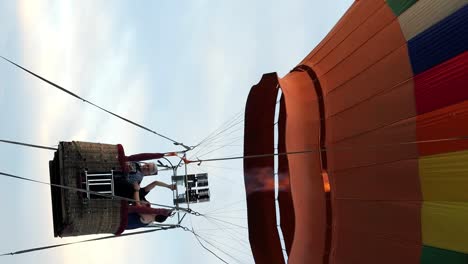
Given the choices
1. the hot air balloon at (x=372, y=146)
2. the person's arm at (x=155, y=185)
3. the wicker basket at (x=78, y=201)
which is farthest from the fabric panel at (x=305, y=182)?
the wicker basket at (x=78, y=201)

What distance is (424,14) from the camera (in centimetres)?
500

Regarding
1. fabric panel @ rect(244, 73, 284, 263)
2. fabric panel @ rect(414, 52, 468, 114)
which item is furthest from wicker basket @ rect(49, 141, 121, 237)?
fabric panel @ rect(414, 52, 468, 114)

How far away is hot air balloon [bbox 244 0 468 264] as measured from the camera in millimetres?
4664

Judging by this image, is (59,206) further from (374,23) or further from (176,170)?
(374,23)

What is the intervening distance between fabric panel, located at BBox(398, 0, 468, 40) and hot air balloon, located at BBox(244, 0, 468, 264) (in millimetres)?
10

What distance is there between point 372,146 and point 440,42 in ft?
3.35

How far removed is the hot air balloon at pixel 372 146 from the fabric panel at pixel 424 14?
0.03 feet

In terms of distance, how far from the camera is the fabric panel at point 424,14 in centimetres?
479

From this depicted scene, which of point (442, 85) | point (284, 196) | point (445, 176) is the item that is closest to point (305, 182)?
point (284, 196)

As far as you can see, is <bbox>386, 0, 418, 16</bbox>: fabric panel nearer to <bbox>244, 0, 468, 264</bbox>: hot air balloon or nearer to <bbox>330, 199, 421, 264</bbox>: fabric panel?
<bbox>244, 0, 468, 264</bbox>: hot air balloon

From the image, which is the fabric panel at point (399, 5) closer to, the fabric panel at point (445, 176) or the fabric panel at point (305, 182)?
the fabric panel at point (305, 182)

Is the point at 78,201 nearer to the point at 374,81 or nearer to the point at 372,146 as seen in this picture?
the point at 372,146

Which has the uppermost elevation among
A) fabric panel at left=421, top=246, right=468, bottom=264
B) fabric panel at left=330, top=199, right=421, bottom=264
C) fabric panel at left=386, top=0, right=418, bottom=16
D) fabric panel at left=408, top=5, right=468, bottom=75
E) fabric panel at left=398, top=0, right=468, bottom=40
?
fabric panel at left=386, top=0, right=418, bottom=16

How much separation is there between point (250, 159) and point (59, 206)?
187 centimetres
